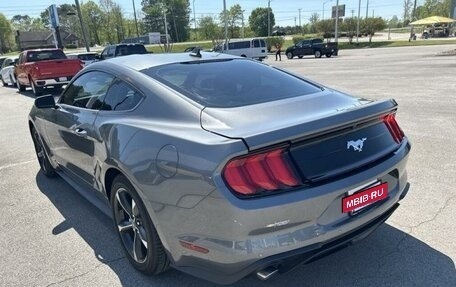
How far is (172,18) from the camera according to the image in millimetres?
111812

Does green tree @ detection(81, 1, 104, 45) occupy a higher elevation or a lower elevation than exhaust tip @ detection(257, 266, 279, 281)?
higher

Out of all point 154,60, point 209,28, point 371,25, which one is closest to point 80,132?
point 154,60

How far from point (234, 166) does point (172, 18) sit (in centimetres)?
11649

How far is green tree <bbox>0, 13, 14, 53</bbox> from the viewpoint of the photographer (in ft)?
382

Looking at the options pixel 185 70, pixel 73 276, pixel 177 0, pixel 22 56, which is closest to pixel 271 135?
pixel 185 70

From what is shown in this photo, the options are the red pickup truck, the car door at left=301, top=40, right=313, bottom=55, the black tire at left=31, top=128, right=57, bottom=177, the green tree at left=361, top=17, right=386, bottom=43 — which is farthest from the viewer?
the green tree at left=361, top=17, right=386, bottom=43

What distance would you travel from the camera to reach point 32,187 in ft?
17.0

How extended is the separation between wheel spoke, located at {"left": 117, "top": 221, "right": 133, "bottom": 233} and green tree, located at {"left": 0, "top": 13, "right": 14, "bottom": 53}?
13424 cm

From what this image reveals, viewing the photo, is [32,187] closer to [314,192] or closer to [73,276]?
[73,276]

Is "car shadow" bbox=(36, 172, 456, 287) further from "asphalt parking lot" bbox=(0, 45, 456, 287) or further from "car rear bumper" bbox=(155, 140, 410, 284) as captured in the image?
"car rear bumper" bbox=(155, 140, 410, 284)

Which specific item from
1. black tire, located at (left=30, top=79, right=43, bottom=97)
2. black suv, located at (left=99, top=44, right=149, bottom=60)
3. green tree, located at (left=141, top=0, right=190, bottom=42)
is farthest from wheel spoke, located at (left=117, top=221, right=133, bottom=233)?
green tree, located at (left=141, top=0, right=190, bottom=42)

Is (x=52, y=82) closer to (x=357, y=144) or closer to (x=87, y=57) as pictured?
(x=87, y=57)

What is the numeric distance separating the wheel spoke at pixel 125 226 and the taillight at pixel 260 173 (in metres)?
1.29

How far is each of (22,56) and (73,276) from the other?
54.7ft
